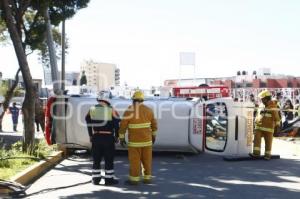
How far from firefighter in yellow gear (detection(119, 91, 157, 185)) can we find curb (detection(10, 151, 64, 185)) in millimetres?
1916

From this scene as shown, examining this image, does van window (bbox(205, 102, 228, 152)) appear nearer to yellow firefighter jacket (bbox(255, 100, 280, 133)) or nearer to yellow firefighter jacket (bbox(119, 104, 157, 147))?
yellow firefighter jacket (bbox(255, 100, 280, 133))

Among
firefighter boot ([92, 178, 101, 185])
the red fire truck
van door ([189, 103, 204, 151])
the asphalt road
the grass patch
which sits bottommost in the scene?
the asphalt road

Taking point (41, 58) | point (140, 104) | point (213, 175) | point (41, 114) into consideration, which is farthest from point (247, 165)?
point (41, 58)

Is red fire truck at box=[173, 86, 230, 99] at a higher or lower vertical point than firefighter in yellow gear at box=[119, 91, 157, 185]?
higher

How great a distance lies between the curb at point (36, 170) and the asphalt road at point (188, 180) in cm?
17

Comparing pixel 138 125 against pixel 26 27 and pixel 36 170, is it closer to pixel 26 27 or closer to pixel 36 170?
pixel 36 170

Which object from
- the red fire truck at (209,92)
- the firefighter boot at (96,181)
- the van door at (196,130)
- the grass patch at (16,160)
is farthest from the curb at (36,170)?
the red fire truck at (209,92)

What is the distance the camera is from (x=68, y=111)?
13.7m

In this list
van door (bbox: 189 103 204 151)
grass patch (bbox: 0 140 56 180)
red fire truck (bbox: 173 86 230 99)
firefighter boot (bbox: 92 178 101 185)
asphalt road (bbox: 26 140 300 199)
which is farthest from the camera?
red fire truck (bbox: 173 86 230 99)

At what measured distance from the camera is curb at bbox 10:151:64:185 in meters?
9.42

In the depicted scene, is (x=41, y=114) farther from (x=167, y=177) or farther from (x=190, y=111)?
(x=167, y=177)

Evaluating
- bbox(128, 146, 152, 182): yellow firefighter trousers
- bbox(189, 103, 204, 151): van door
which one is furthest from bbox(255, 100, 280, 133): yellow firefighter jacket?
bbox(128, 146, 152, 182): yellow firefighter trousers

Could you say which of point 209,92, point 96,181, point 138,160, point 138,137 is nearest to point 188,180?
point 138,160

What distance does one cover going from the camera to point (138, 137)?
31.0 ft
